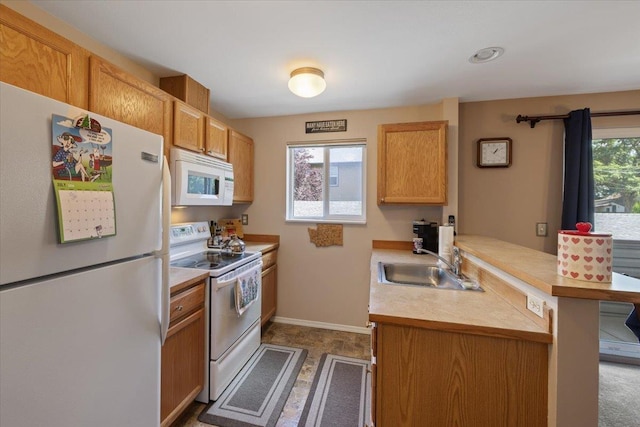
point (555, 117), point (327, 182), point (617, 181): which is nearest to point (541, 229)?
point (617, 181)

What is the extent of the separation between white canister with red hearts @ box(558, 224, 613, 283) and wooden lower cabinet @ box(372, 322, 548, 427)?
30 cm

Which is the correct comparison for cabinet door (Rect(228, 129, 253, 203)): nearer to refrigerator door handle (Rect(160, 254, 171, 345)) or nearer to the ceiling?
the ceiling

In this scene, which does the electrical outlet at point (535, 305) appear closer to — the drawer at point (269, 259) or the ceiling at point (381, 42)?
the ceiling at point (381, 42)

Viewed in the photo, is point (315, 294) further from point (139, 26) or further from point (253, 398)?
point (139, 26)

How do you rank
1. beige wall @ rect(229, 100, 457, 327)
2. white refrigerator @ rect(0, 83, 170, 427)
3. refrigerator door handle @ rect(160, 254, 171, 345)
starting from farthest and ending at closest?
beige wall @ rect(229, 100, 457, 327) → refrigerator door handle @ rect(160, 254, 171, 345) → white refrigerator @ rect(0, 83, 170, 427)

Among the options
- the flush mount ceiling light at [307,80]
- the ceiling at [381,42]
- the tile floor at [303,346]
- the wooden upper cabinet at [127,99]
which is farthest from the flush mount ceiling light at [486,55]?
the tile floor at [303,346]

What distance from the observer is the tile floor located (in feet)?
5.46

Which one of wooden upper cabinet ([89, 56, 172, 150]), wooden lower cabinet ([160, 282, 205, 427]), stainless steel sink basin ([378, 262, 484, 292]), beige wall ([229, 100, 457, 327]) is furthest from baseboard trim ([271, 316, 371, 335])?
wooden upper cabinet ([89, 56, 172, 150])

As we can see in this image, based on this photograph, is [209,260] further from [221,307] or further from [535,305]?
[535,305]

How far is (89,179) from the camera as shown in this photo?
2.76 ft

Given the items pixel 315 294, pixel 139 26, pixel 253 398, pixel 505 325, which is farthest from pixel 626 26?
pixel 253 398

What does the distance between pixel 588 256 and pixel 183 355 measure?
202 centimetres

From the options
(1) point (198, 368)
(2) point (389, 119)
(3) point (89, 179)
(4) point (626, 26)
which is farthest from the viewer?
(2) point (389, 119)

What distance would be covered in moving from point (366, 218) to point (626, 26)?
217 cm
